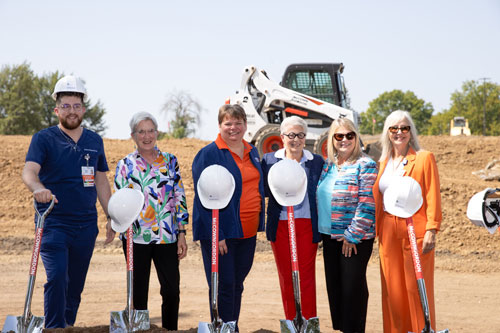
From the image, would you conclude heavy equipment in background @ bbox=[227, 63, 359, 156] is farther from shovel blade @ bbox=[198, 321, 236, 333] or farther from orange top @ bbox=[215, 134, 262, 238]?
shovel blade @ bbox=[198, 321, 236, 333]

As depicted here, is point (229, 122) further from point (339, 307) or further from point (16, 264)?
point (16, 264)

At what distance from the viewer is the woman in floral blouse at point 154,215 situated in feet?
15.9

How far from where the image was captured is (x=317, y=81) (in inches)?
687

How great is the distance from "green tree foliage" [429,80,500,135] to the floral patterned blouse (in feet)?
207

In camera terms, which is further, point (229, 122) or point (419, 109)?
point (419, 109)

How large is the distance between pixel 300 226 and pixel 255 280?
5568 mm

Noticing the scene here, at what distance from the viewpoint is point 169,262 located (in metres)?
4.91

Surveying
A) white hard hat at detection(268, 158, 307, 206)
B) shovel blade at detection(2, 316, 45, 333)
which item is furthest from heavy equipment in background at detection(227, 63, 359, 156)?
shovel blade at detection(2, 316, 45, 333)

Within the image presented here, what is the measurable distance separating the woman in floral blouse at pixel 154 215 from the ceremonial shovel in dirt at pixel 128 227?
1.28ft

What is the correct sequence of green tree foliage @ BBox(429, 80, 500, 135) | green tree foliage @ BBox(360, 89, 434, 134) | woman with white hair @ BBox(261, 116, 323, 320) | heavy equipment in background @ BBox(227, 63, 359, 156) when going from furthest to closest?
1. green tree foliage @ BBox(360, 89, 434, 134)
2. green tree foliage @ BBox(429, 80, 500, 135)
3. heavy equipment in background @ BBox(227, 63, 359, 156)
4. woman with white hair @ BBox(261, 116, 323, 320)

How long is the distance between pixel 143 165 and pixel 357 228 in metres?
1.90

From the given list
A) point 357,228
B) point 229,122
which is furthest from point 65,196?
point 357,228

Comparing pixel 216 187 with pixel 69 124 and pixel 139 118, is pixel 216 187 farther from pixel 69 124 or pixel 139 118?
pixel 69 124

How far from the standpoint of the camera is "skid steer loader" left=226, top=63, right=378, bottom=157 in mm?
16594
